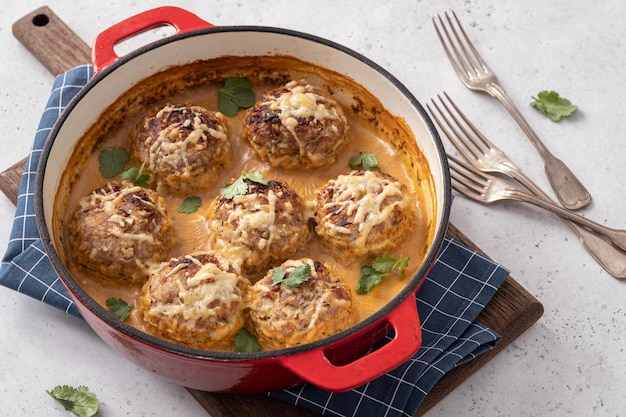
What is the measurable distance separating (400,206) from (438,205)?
0.47ft

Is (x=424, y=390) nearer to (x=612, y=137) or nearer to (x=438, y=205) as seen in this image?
(x=438, y=205)

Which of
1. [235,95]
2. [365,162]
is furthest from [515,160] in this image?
[235,95]

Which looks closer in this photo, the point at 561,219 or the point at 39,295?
the point at 39,295

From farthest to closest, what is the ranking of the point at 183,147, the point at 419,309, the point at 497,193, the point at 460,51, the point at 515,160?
1. the point at 460,51
2. the point at 515,160
3. the point at 497,193
4. the point at 419,309
5. the point at 183,147

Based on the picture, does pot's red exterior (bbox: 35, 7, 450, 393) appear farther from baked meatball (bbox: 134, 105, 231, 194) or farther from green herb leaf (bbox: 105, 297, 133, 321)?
baked meatball (bbox: 134, 105, 231, 194)

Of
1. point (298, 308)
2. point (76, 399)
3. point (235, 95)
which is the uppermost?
point (235, 95)

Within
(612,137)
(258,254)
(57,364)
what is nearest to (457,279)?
(258,254)

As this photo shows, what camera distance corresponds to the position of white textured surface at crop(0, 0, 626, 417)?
364 centimetres

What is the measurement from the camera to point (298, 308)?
3.14 meters

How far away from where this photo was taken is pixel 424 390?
341cm

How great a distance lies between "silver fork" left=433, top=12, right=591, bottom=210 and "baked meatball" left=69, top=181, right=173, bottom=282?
1.84 metres

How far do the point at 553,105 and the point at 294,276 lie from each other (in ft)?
6.32

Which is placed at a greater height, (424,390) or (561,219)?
(561,219)

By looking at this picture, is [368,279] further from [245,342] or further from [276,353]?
[276,353]
